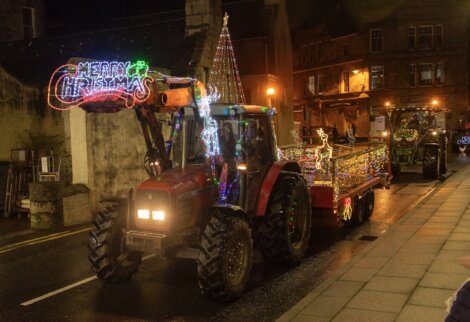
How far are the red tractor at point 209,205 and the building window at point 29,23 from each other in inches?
758

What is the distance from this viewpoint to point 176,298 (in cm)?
646

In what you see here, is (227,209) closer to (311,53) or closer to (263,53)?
(263,53)

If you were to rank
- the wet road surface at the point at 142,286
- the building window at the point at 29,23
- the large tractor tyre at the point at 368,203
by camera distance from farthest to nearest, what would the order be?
the building window at the point at 29,23, the large tractor tyre at the point at 368,203, the wet road surface at the point at 142,286

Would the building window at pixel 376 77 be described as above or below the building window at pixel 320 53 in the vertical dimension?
below

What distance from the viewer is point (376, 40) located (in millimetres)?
46312

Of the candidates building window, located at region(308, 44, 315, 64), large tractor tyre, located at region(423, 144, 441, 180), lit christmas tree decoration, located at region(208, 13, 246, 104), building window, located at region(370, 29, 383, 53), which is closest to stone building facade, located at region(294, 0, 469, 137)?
building window, located at region(370, 29, 383, 53)

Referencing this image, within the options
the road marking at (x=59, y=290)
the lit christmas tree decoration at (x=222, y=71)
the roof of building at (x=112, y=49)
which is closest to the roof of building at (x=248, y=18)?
the lit christmas tree decoration at (x=222, y=71)

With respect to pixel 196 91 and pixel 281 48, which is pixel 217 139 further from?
pixel 281 48

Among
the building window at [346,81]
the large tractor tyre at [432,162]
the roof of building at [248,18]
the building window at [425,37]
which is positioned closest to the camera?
the large tractor tyre at [432,162]

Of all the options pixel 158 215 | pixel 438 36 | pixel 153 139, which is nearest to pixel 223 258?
pixel 158 215

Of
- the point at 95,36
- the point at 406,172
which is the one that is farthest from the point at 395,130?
the point at 95,36

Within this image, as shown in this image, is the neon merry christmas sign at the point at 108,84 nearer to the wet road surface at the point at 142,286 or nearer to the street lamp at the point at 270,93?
the wet road surface at the point at 142,286

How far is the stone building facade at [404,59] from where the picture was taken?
44.2 meters

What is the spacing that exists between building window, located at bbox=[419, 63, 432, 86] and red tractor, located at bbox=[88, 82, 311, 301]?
41.0m
